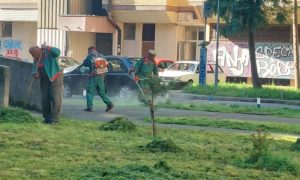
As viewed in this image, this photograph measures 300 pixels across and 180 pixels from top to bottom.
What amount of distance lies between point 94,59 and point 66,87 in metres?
8.86

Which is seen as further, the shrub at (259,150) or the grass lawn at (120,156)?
the shrub at (259,150)

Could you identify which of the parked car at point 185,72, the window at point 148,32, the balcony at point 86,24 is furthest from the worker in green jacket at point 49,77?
the window at point 148,32

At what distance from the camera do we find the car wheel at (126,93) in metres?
26.4

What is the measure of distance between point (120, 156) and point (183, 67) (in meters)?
27.7

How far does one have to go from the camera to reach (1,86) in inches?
653

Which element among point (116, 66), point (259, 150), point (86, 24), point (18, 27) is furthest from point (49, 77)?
point (18, 27)

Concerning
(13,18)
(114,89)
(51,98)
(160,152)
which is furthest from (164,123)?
(13,18)

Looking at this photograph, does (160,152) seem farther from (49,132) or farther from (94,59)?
(94,59)

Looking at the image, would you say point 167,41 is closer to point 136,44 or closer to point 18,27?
point 136,44

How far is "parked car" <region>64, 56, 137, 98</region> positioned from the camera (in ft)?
88.6

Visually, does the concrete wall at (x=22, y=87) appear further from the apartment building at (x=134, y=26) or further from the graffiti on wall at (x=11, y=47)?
the graffiti on wall at (x=11, y=47)

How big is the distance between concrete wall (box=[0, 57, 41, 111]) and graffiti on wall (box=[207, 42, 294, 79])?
80.5 feet

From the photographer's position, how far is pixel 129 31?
49.1 meters

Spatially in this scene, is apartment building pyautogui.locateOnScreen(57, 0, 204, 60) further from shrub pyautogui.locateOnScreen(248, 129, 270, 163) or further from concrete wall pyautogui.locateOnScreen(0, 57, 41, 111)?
shrub pyautogui.locateOnScreen(248, 129, 270, 163)
